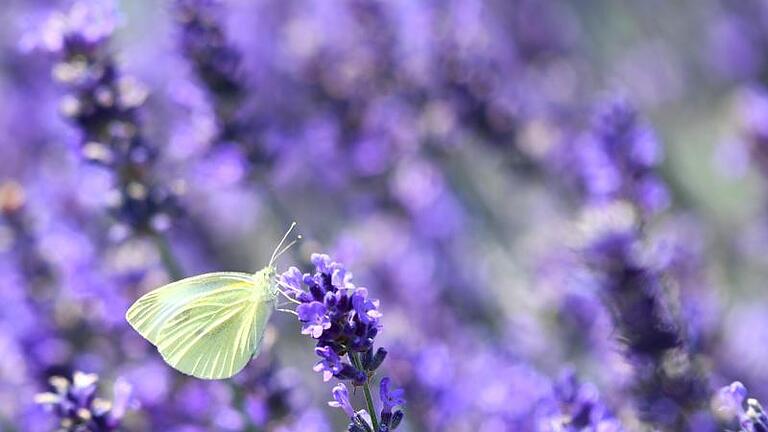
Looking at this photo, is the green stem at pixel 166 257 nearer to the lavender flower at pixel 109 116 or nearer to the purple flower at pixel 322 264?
the lavender flower at pixel 109 116

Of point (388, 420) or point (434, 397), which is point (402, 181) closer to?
point (434, 397)

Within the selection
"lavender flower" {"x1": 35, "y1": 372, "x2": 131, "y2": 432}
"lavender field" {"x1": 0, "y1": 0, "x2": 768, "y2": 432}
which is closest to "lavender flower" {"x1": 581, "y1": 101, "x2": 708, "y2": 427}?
"lavender field" {"x1": 0, "y1": 0, "x2": 768, "y2": 432}

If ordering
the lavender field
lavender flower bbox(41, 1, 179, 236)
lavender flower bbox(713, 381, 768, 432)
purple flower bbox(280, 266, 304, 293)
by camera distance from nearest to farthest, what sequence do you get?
lavender flower bbox(713, 381, 768, 432), purple flower bbox(280, 266, 304, 293), the lavender field, lavender flower bbox(41, 1, 179, 236)

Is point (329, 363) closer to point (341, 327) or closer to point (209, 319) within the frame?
point (341, 327)

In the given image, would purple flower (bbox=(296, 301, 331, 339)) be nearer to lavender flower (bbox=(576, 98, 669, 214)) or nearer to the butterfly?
the butterfly

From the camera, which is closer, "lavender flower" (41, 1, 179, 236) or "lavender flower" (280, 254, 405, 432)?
"lavender flower" (280, 254, 405, 432)

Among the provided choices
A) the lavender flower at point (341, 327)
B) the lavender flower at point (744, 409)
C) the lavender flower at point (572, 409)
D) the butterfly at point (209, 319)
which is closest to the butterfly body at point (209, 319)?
the butterfly at point (209, 319)

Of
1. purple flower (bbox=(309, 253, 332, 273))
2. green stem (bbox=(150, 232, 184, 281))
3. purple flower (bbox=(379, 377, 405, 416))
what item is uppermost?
green stem (bbox=(150, 232, 184, 281))
